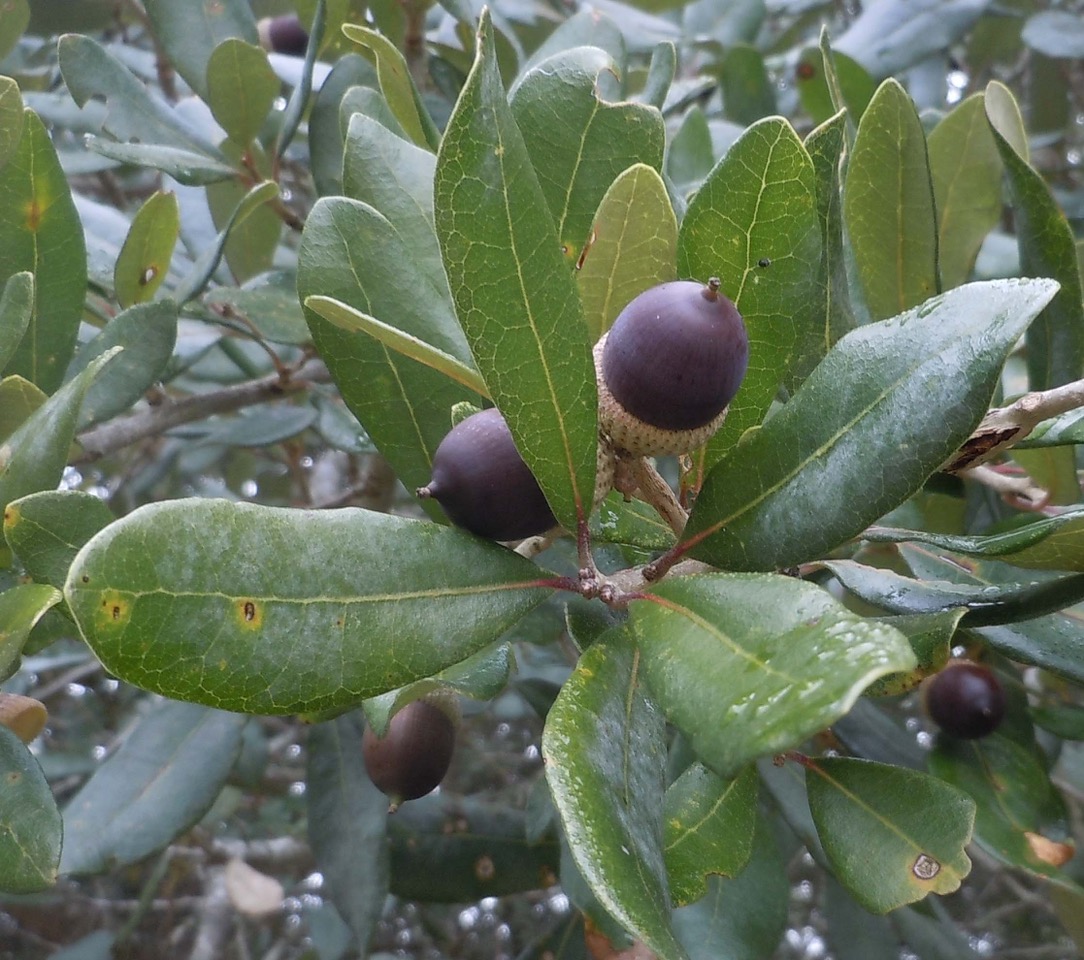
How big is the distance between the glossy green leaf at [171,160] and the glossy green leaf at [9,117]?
280 millimetres

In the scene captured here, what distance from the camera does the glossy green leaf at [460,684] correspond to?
30.5 inches

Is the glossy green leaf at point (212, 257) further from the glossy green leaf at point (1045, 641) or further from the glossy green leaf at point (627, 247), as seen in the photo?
the glossy green leaf at point (1045, 641)

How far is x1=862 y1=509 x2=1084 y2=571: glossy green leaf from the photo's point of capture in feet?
2.33

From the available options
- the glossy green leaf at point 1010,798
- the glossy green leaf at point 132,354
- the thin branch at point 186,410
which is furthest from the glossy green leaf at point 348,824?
the glossy green leaf at point 1010,798

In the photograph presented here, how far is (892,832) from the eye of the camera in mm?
770

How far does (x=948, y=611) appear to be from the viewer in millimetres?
746

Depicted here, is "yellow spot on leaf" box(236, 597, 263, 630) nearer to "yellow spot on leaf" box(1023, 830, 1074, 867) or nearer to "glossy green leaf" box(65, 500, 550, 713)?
"glossy green leaf" box(65, 500, 550, 713)

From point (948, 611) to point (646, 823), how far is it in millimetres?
279

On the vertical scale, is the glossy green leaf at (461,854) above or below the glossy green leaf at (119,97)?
below

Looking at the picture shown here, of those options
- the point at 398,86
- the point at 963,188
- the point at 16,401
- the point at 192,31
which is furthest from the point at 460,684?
the point at 192,31

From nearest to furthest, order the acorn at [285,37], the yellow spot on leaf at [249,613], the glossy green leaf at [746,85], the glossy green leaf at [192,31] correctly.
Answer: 1. the yellow spot on leaf at [249,613]
2. the glossy green leaf at [192,31]
3. the glossy green leaf at [746,85]
4. the acorn at [285,37]

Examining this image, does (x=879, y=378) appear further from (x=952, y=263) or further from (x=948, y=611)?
(x=952, y=263)

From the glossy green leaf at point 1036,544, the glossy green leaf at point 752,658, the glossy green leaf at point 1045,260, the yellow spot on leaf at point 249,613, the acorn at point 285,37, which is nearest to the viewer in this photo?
the glossy green leaf at point 752,658

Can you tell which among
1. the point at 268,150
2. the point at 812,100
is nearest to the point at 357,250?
the point at 268,150
